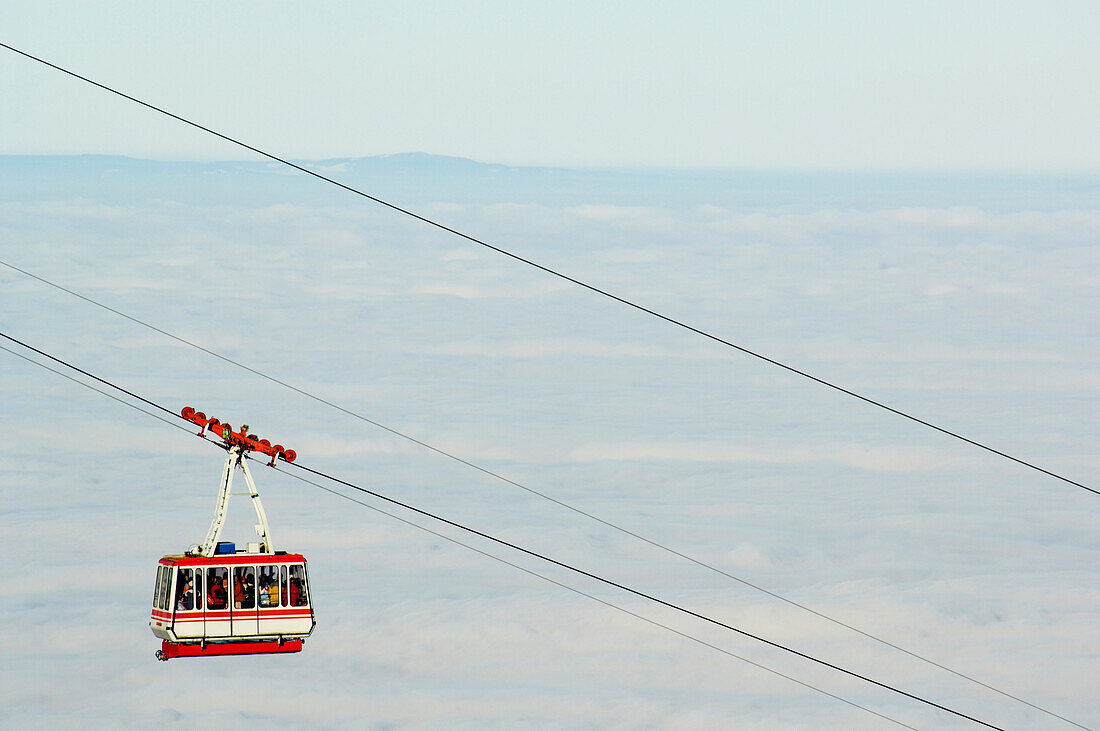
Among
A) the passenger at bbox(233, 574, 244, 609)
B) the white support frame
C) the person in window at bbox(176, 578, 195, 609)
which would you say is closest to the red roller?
the white support frame

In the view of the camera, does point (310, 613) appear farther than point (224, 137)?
Yes

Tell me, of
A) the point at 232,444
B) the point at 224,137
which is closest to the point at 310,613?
the point at 232,444

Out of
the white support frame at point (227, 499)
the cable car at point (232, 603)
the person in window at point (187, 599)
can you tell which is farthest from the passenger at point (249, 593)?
the person in window at point (187, 599)

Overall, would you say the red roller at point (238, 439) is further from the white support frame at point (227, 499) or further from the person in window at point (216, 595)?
the person in window at point (216, 595)

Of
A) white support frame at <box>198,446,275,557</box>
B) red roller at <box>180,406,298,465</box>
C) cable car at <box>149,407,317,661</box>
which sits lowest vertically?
cable car at <box>149,407,317,661</box>

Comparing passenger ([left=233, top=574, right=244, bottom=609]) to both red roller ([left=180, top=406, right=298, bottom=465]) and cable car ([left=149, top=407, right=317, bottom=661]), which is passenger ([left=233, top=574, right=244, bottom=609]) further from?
red roller ([left=180, top=406, right=298, bottom=465])

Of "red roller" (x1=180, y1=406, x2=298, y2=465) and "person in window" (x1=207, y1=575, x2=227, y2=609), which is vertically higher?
"red roller" (x1=180, y1=406, x2=298, y2=465)

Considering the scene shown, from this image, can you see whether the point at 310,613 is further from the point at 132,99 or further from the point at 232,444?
the point at 132,99
